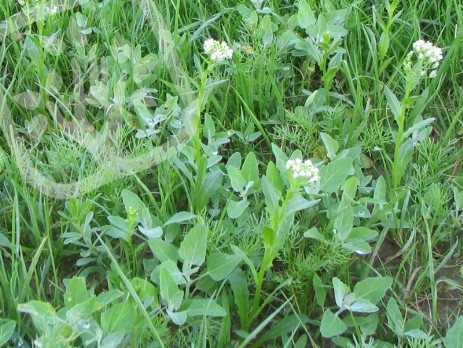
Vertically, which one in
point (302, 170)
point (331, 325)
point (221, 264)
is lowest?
point (331, 325)

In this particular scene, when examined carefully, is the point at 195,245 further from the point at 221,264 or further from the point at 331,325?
the point at 331,325

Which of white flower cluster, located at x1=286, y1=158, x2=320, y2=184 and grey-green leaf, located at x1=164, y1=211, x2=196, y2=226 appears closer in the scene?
white flower cluster, located at x1=286, y1=158, x2=320, y2=184

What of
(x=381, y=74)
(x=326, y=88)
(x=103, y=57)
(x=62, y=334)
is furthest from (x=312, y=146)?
(x=62, y=334)

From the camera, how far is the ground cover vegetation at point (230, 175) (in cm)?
157

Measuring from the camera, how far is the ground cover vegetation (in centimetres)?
157

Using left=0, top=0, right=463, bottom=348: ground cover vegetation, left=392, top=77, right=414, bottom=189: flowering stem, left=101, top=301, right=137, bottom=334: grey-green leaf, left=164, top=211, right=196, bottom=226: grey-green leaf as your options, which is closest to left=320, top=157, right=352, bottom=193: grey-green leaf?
left=0, top=0, right=463, bottom=348: ground cover vegetation

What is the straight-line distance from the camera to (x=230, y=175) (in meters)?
1.76

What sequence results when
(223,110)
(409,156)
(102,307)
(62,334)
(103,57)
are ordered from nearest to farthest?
(62,334), (102,307), (409,156), (223,110), (103,57)

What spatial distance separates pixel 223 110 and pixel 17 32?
2.21ft

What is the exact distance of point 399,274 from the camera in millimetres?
1756

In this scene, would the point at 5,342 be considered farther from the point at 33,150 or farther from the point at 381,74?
the point at 381,74

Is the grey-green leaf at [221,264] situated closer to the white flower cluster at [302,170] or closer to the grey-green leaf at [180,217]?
the grey-green leaf at [180,217]

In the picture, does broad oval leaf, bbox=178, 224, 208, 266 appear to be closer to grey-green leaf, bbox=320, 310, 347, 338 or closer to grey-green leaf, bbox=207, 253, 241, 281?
grey-green leaf, bbox=207, 253, 241, 281

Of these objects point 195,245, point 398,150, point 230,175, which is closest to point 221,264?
point 195,245
